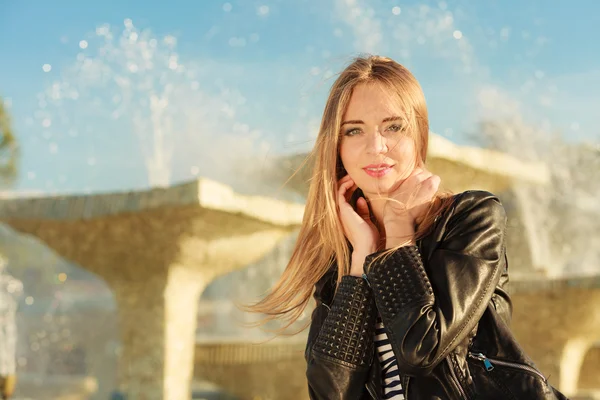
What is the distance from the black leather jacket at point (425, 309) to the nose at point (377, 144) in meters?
0.19

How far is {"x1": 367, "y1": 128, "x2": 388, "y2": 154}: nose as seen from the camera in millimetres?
1544

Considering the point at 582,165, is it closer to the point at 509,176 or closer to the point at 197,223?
the point at 509,176

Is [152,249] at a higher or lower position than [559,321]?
higher

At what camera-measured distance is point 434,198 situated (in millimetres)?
1509

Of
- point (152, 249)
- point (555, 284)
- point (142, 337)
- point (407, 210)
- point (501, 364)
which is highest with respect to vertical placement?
point (407, 210)

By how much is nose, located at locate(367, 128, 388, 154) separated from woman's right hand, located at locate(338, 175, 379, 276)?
0.15 m

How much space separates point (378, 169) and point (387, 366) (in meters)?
0.40

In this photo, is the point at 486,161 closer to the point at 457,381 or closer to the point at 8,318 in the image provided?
the point at 457,381

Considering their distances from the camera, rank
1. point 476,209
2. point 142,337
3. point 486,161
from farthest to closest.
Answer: point 486,161
point 142,337
point 476,209

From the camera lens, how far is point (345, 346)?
4.82ft

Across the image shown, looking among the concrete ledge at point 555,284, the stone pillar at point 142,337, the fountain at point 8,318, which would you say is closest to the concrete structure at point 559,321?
the concrete ledge at point 555,284

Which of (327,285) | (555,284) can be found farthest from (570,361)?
(327,285)

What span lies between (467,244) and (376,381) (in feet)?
1.08

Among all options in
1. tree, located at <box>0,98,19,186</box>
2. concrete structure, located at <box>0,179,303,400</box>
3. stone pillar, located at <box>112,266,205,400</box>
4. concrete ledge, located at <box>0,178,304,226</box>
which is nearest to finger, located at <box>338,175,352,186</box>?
concrete ledge, located at <box>0,178,304,226</box>
